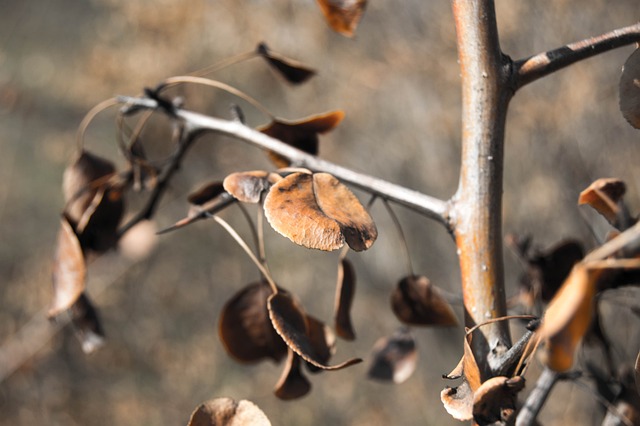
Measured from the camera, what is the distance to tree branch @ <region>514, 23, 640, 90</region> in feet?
1.35

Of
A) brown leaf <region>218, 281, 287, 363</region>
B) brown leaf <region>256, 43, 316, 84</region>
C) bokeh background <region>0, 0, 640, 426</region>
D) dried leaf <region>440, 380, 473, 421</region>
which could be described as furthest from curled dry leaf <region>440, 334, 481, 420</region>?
bokeh background <region>0, 0, 640, 426</region>

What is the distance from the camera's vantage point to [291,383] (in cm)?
50

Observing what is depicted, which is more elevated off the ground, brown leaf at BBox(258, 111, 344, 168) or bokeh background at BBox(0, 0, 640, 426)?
brown leaf at BBox(258, 111, 344, 168)

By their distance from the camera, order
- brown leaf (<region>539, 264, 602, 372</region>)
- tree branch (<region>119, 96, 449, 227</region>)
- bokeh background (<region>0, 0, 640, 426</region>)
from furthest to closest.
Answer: bokeh background (<region>0, 0, 640, 426</region>) < tree branch (<region>119, 96, 449, 227</region>) < brown leaf (<region>539, 264, 602, 372</region>)

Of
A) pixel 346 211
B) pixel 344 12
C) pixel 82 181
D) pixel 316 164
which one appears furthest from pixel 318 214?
pixel 82 181

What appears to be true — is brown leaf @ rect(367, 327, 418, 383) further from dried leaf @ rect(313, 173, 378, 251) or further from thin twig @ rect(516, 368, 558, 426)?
dried leaf @ rect(313, 173, 378, 251)

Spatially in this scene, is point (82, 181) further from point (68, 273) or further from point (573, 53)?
point (573, 53)

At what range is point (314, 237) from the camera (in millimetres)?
367

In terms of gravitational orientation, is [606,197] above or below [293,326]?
above

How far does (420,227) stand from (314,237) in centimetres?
283

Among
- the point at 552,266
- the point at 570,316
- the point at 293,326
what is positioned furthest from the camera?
the point at 552,266

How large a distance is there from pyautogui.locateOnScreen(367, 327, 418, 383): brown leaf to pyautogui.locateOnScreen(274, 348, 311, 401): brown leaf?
13cm

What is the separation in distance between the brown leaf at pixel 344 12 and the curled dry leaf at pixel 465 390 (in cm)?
28

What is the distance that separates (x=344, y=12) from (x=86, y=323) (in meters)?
0.39
